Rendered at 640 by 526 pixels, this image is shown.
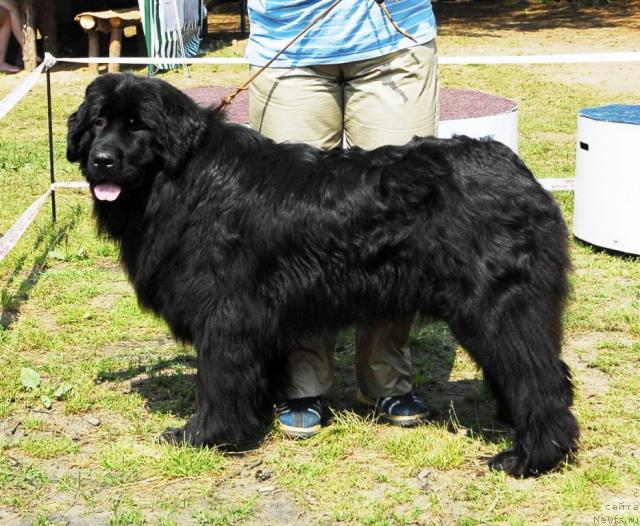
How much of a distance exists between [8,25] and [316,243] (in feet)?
40.8

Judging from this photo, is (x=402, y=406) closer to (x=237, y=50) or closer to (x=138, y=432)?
(x=138, y=432)

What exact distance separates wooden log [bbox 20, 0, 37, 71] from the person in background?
0.39 feet

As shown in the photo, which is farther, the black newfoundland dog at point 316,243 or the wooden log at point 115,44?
the wooden log at point 115,44

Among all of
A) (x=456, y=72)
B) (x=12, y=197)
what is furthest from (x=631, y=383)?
(x=456, y=72)

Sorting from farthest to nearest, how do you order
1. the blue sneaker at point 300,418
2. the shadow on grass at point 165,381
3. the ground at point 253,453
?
1. the shadow on grass at point 165,381
2. the blue sneaker at point 300,418
3. the ground at point 253,453

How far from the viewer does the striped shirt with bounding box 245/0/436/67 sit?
13.1ft

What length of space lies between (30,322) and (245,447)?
7.01ft

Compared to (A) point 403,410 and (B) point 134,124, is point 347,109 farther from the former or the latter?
(A) point 403,410

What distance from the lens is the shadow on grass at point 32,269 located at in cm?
588

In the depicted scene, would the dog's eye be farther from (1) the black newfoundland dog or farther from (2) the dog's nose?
(2) the dog's nose

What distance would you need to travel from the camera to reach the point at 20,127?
37.6 ft

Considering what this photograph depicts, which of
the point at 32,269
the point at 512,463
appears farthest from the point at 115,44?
the point at 512,463

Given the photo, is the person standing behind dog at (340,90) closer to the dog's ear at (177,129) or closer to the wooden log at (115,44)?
the dog's ear at (177,129)

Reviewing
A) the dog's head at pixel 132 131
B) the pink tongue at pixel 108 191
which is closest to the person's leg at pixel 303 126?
the dog's head at pixel 132 131
